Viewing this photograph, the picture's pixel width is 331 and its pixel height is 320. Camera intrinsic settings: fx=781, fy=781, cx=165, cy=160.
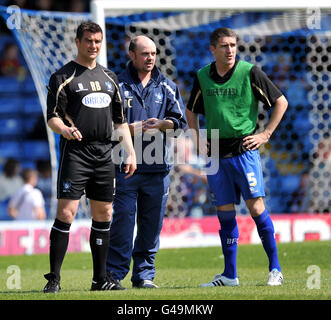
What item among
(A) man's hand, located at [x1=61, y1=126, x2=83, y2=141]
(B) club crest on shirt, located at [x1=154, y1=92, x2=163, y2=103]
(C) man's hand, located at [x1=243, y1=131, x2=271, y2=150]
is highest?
(B) club crest on shirt, located at [x1=154, y1=92, x2=163, y2=103]

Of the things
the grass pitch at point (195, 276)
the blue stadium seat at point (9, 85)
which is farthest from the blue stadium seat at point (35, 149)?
the grass pitch at point (195, 276)

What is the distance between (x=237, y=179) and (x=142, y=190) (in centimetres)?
85

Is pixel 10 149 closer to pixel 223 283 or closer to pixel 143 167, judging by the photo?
pixel 143 167

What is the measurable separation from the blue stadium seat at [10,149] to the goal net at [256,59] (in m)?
4.99

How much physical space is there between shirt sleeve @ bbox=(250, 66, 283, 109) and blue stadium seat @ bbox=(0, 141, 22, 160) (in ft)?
37.7

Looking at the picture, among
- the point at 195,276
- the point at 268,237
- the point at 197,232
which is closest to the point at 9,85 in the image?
the point at 197,232

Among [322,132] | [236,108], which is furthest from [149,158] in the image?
[322,132]

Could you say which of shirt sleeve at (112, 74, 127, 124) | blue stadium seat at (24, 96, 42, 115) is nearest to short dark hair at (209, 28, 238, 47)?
shirt sleeve at (112, 74, 127, 124)

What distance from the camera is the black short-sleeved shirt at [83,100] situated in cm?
600

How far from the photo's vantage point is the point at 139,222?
6969 mm

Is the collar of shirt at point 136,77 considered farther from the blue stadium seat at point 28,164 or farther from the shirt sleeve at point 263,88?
the blue stadium seat at point 28,164

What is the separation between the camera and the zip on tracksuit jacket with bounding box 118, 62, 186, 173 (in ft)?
22.3

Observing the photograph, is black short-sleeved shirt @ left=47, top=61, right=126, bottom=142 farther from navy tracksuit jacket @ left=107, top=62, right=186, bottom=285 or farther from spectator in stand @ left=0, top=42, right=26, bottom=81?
spectator in stand @ left=0, top=42, right=26, bottom=81
